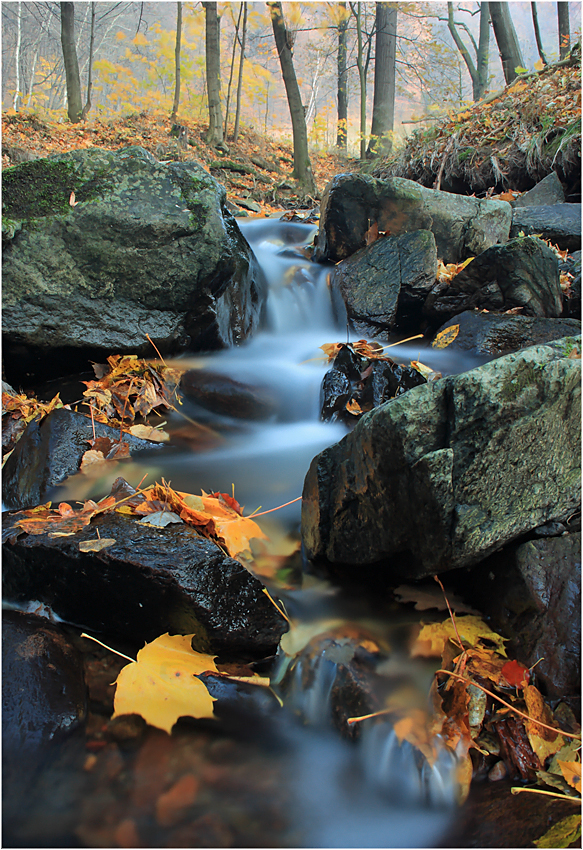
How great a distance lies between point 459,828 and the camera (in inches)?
52.6

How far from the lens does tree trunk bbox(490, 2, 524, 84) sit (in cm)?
1112

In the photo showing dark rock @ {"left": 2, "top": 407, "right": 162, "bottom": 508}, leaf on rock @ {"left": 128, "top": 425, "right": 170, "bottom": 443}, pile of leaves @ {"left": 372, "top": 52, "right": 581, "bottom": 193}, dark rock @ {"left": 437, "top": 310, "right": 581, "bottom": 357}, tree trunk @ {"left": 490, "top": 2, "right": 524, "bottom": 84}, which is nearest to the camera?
dark rock @ {"left": 2, "top": 407, "right": 162, "bottom": 508}

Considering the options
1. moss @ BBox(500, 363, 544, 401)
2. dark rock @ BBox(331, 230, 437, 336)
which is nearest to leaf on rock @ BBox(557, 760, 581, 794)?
moss @ BBox(500, 363, 544, 401)

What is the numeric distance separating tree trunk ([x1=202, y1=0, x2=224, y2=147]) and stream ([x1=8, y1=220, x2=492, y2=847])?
432 inches

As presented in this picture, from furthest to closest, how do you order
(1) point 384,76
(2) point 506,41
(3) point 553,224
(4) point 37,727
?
(1) point 384,76, (2) point 506,41, (3) point 553,224, (4) point 37,727

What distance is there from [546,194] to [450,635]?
7544 mm

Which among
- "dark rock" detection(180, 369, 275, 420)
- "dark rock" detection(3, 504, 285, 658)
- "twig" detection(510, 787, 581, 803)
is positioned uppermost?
"dark rock" detection(180, 369, 275, 420)

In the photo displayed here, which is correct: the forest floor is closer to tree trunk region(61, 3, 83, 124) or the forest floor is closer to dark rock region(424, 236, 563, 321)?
tree trunk region(61, 3, 83, 124)

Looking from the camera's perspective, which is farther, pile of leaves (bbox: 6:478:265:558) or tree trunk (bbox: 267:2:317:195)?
tree trunk (bbox: 267:2:317:195)

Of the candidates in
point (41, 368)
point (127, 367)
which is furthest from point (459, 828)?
point (41, 368)

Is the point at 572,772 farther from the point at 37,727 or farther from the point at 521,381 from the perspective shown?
the point at 37,727

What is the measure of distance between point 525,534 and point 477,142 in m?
9.10

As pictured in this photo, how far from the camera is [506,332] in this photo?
14.1 feet

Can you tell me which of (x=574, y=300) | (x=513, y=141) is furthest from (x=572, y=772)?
(x=513, y=141)
